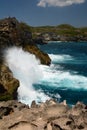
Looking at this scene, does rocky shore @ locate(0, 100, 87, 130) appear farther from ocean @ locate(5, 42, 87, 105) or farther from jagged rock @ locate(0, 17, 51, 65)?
jagged rock @ locate(0, 17, 51, 65)

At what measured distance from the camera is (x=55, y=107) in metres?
18.3

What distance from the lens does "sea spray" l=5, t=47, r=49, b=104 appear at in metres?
42.8

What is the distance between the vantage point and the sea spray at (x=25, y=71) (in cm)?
4281

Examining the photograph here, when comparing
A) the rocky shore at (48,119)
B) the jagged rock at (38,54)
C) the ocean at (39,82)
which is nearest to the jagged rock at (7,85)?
the ocean at (39,82)

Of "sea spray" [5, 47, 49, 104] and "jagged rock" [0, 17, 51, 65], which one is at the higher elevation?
"jagged rock" [0, 17, 51, 65]

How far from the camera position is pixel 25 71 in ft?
193

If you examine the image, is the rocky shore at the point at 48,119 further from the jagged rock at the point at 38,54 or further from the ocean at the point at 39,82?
the jagged rock at the point at 38,54

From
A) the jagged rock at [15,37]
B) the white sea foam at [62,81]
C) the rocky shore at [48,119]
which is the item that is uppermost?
the jagged rock at [15,37]

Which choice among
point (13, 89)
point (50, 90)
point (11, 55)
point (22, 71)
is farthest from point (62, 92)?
point (11, 55)

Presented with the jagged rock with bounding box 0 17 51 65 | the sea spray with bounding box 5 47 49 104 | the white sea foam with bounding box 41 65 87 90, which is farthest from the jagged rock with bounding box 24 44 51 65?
the white sea foam with bounding box 41 65 87 90

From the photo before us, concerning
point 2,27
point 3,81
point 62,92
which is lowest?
point 62,92

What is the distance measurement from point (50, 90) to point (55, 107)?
A: 27.6 metres

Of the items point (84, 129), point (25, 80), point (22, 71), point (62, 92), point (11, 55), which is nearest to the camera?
point (84, 129)

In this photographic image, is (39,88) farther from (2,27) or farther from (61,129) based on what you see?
(61,129)
